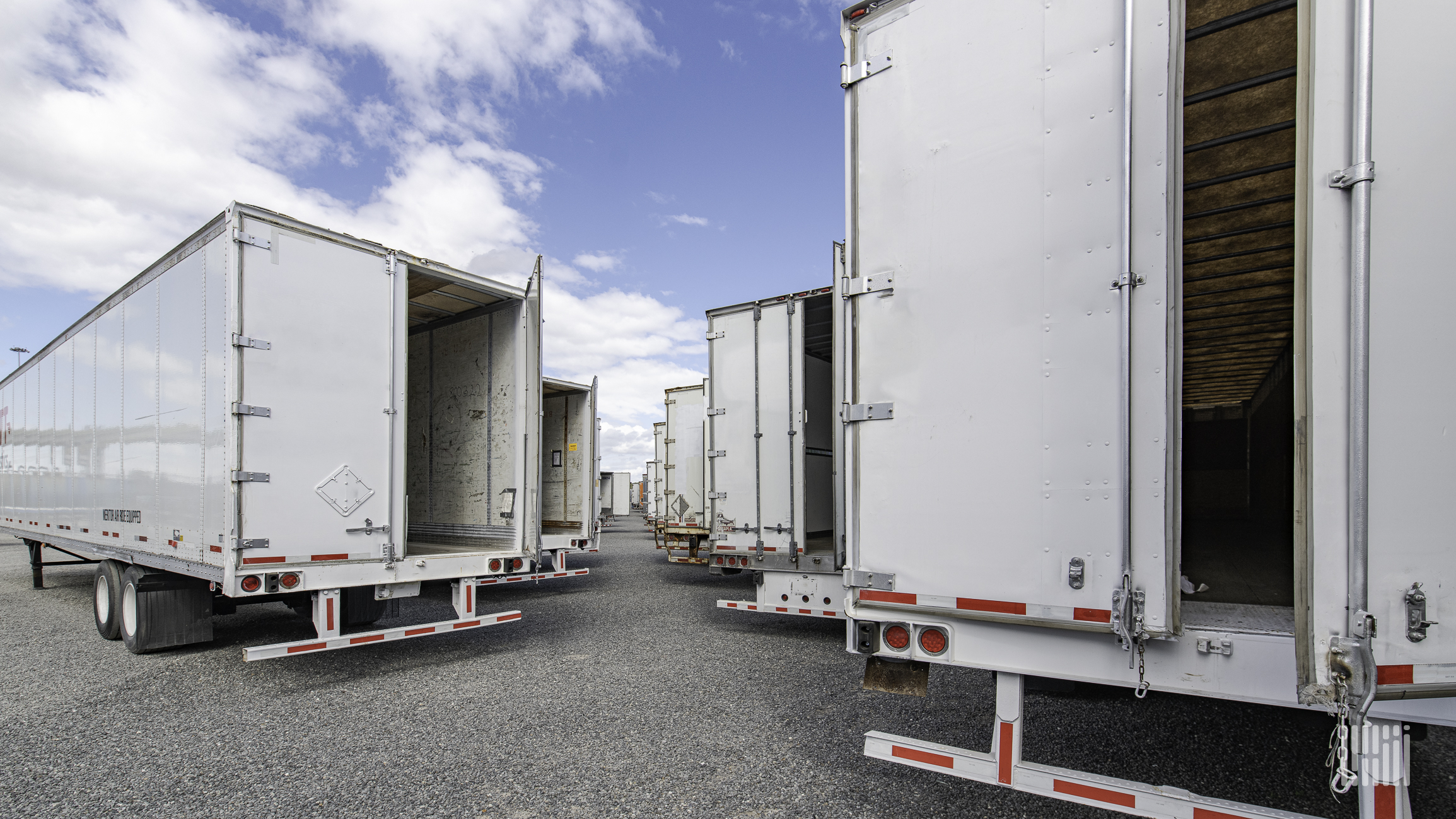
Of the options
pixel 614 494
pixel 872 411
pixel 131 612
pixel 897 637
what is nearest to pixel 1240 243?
pixel 872 411

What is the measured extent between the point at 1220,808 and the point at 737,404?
5.74 m

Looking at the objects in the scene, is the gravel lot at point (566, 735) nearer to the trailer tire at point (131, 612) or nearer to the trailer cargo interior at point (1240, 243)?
the trailer tire at point (131, 612)

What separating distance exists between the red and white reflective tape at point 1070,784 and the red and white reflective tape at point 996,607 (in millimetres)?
542

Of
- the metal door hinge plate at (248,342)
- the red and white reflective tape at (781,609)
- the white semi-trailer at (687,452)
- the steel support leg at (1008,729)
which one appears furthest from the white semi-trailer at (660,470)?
the steel support leg at (1008,729)

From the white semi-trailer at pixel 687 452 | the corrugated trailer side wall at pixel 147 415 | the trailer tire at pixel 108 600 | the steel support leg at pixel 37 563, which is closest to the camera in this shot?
the corrugated trailer side wall at pixel 147 415

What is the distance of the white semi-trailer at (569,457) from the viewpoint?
37.7 feet

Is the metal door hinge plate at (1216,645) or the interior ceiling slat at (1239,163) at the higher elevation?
the interior ceiling slat at (1239,163)

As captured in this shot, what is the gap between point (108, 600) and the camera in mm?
7098

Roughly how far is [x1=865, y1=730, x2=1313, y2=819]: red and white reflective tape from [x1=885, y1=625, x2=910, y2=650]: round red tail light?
382mm

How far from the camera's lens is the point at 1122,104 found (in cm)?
254

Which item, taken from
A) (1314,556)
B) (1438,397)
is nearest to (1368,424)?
(1438,397)

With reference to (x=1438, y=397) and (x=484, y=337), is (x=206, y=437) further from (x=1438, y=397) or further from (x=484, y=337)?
(x=1438, y=397)

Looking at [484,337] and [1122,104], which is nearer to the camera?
[1122,104]

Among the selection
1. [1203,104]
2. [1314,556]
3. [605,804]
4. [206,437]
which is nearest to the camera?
[1314,556]
